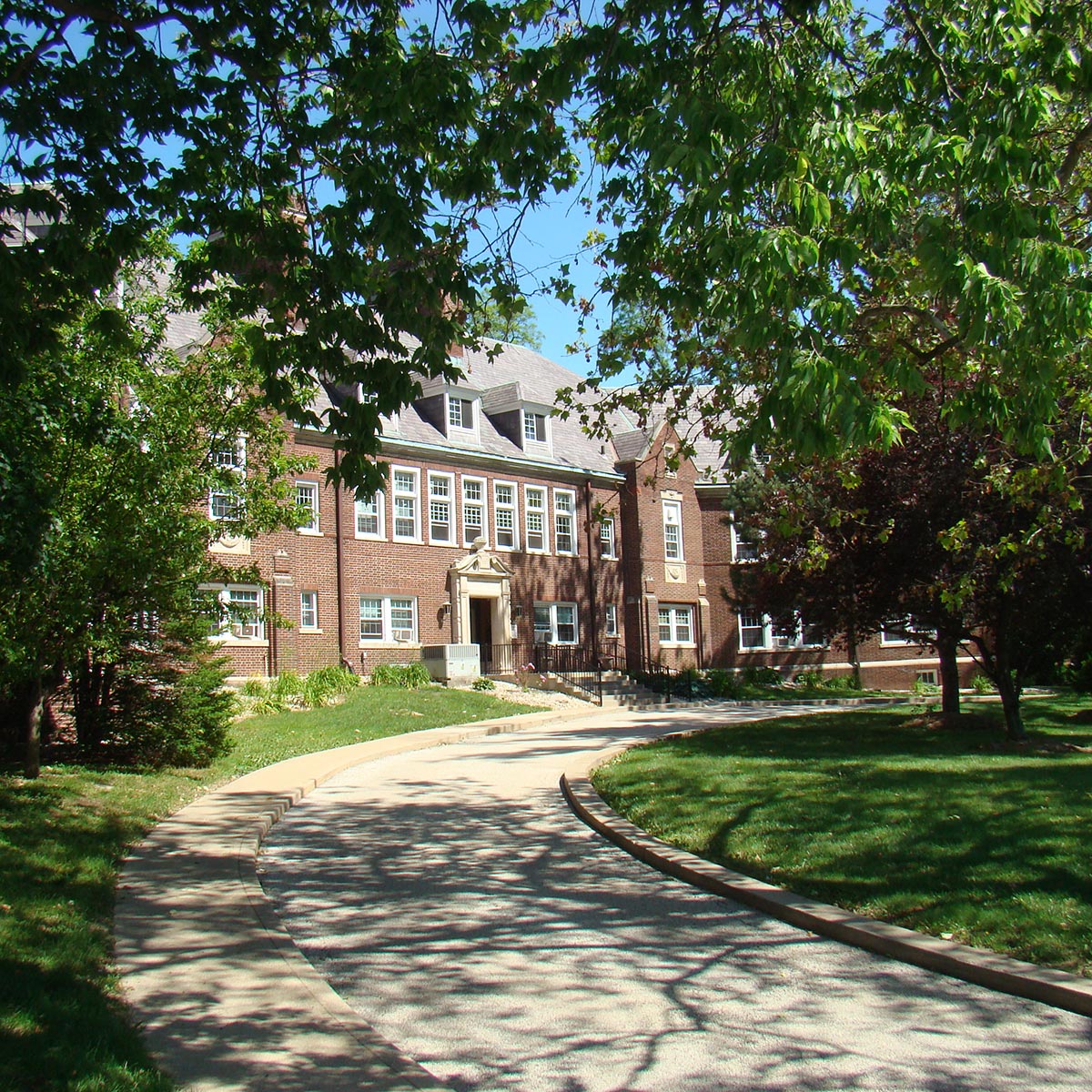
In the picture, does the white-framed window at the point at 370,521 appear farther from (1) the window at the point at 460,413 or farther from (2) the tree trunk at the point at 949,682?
(2) the tree trunk at the point at 949,682

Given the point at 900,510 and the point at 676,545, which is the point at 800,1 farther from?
the point at 676,545

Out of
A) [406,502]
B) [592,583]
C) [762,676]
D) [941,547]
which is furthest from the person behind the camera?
[762,676]

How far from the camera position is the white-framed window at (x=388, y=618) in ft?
98.3

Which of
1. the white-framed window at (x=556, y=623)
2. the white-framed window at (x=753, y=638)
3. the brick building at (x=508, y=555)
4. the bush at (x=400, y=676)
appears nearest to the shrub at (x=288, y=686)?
the brick building at (x=508, y=555)

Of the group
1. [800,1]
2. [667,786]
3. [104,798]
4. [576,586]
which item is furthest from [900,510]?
[576,586]

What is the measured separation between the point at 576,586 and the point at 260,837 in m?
26.2

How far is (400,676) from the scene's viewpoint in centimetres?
2900

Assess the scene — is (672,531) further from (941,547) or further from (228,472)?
(228,472)

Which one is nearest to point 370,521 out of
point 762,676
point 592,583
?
point 592,583

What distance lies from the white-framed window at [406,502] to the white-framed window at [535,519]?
4553 millimetres

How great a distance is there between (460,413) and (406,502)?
389 cm

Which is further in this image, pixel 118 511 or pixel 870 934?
pixel 118 511

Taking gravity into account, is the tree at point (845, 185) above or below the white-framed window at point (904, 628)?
above

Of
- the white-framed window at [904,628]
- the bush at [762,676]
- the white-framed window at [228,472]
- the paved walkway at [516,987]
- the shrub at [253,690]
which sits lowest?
the paved walkway at [516,987]
